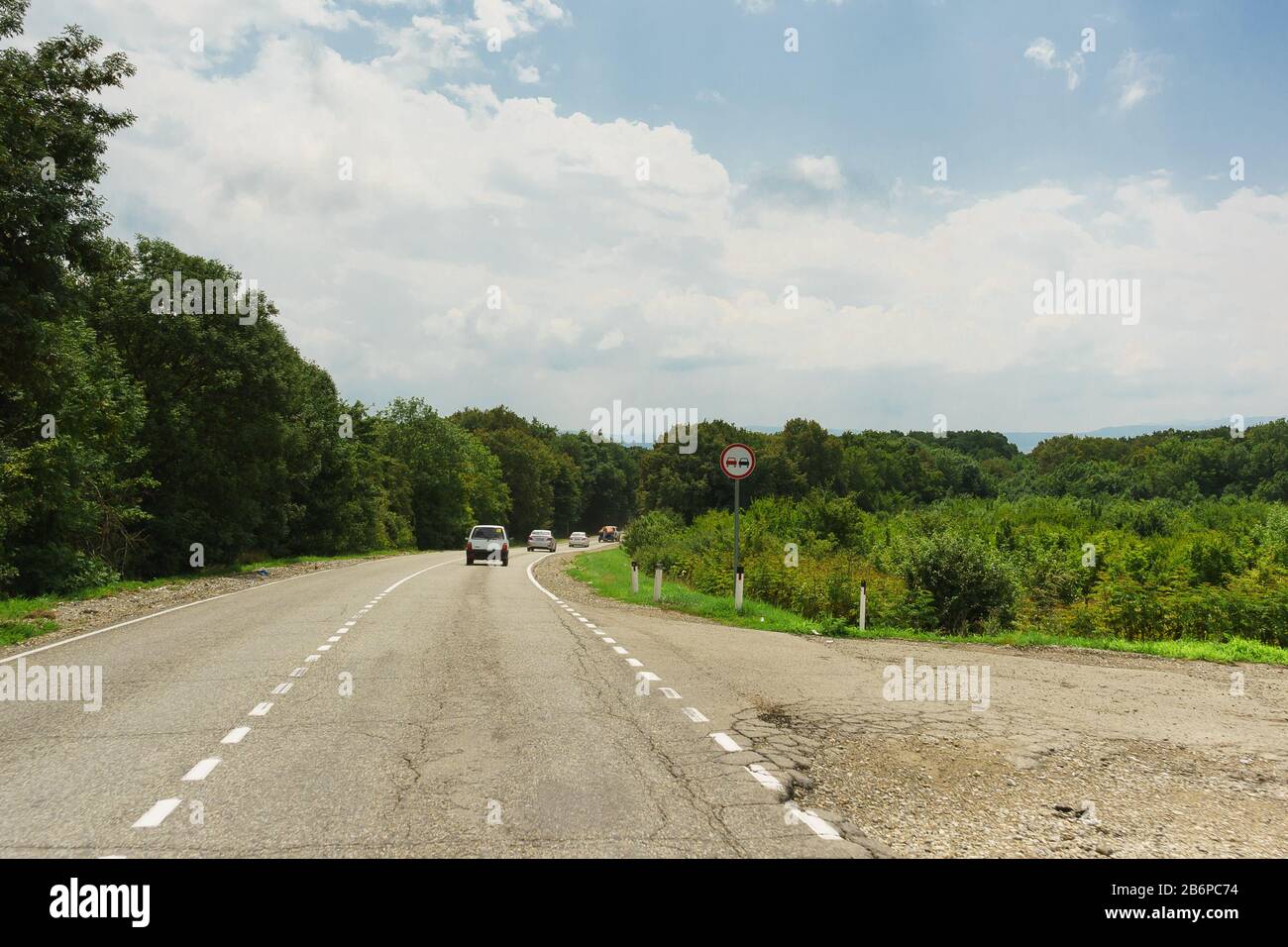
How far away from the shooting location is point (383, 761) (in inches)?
277

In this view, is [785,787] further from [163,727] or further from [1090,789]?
[163,727]

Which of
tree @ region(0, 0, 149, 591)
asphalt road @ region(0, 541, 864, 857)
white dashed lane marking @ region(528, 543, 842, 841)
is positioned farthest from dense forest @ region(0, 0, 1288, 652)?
white dashed lane marking @ region(528, 543, 842, 841)

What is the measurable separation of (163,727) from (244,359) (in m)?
31.8

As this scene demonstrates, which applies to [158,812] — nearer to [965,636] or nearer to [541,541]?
[965,636]

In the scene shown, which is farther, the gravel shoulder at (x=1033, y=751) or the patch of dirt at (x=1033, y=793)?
the gravel shoulder at (x=1033, y=751)

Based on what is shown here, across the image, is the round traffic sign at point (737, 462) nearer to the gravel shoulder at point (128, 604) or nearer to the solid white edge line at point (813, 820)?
the gravel shoulder at point (128, 604)

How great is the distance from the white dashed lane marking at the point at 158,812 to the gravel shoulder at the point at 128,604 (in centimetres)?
988

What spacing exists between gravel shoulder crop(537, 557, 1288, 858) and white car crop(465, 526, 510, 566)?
31394 millimetres

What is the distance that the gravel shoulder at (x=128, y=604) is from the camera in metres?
16.2

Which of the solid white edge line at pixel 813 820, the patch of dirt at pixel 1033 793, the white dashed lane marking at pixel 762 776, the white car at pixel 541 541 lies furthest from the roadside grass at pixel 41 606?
the white car at pixel 541 541

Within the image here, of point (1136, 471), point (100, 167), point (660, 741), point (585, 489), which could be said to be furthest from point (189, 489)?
point (585, 489)

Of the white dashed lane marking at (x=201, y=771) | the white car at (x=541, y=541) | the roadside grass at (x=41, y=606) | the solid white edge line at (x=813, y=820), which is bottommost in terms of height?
the white car at (x=541, y=541)

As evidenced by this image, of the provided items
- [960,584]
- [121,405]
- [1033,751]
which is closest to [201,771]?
[1033,751]

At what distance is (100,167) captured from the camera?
17.9 meters
